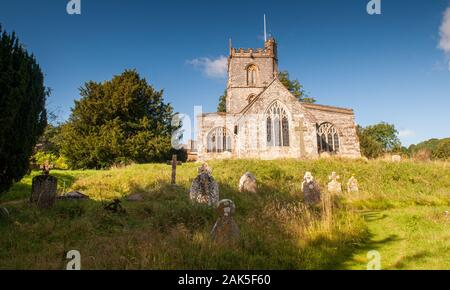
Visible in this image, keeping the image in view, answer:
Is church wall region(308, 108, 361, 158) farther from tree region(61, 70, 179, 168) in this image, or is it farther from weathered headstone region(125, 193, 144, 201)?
weathered headstone region(125, 193, 144, 201)

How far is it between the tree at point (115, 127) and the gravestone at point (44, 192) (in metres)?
19.1

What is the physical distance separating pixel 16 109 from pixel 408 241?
9399mm

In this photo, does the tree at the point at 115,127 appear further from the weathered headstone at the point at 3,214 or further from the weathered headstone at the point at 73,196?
the weathered headstone at the point at 3,214

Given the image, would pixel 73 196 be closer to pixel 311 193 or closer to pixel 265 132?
pixel 311 193

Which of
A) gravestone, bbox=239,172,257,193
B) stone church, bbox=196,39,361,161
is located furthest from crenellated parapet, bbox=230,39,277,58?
gravestone, bbox=239,172,257,193

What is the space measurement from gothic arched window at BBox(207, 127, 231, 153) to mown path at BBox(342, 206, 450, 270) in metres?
22.2

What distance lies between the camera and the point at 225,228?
19.7 ft

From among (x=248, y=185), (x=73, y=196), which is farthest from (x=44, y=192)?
(x=248, y=185)

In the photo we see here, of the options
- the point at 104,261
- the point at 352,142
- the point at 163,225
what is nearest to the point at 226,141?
the point at 352,142

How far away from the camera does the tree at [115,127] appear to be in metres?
28.4

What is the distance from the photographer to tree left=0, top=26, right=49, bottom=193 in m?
6.59

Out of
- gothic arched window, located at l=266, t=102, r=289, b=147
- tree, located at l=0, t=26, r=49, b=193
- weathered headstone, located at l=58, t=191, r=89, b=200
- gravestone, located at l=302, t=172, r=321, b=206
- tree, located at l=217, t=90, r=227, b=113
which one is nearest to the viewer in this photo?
tree, located at l=0, t=26, r=49, b=193

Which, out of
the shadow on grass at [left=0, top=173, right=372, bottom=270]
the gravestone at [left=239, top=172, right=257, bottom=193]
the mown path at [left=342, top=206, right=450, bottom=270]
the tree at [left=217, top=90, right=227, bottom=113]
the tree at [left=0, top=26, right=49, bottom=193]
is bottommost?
the mown path at [left=342, top=206, right=450, bottom=270]
